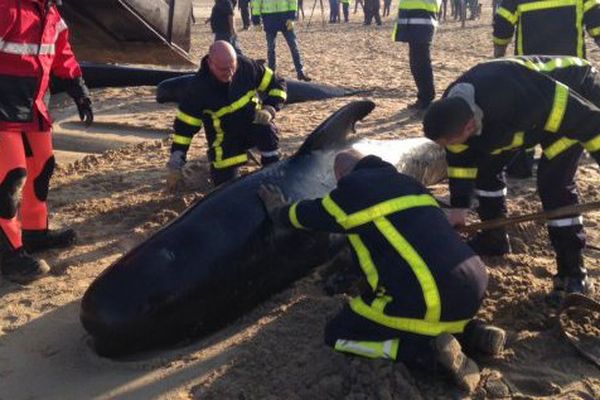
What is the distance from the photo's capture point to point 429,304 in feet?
11.7

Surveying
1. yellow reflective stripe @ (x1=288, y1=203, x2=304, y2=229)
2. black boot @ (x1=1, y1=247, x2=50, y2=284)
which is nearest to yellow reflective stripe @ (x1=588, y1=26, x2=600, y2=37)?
yellow reflective stripe @ (x1=288, y1=203, x2=304, y2=229)

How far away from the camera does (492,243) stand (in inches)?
206

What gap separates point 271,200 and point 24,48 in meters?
2.15

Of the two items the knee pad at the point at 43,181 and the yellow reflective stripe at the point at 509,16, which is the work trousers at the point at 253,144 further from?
the yellow reflective stripe at the point at 509,16

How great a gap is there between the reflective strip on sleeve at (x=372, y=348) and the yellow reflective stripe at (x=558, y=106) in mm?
1680

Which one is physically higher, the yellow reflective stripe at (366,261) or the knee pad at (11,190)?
the knee pad at (11,190)

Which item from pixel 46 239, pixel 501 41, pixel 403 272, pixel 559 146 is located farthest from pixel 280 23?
pixel 403 272

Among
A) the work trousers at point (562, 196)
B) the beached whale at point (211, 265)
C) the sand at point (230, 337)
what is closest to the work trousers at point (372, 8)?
the sand at point (230, 337)

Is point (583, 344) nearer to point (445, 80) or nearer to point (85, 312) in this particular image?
point (85, 312)

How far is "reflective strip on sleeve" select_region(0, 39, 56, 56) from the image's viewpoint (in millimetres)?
4879

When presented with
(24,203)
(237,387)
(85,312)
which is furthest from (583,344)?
(24,203)

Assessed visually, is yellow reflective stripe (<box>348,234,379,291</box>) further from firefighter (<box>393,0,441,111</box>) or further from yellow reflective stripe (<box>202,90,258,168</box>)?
firefighter (<box>393,0,441,111</box>)

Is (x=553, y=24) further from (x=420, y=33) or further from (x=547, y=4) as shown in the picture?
(x=420, y=33)

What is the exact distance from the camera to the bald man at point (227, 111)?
5.83 metres
